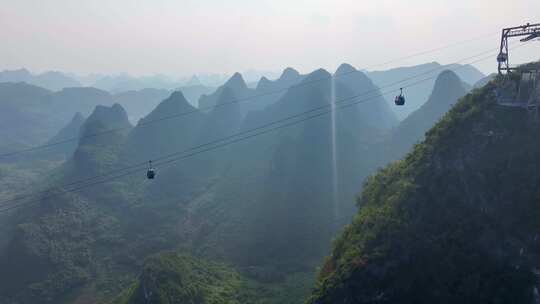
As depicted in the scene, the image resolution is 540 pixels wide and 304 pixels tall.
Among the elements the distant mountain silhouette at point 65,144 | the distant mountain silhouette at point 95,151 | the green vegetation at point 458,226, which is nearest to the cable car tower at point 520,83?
the green vegetation at point 458,226

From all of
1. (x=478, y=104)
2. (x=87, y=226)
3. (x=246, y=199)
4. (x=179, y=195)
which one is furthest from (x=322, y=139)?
(x=478, y=104)

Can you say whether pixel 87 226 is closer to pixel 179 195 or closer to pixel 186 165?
pixel 179 195

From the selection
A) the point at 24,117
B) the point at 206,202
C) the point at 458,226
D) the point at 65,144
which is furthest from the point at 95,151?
the point at 24,117

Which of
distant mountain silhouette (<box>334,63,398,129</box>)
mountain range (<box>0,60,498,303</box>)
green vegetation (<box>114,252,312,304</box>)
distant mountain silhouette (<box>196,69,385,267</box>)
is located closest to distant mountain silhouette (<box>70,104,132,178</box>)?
mountain range (<box>0,60,498,303</box>)

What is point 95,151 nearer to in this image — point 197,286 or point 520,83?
point 197,286

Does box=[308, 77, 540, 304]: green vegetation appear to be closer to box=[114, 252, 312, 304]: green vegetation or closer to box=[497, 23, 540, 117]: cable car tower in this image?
box=[497, 23, 540, 117]: cable car tower

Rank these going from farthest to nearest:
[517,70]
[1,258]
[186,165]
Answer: [186,165], [1,258], [517,70]
